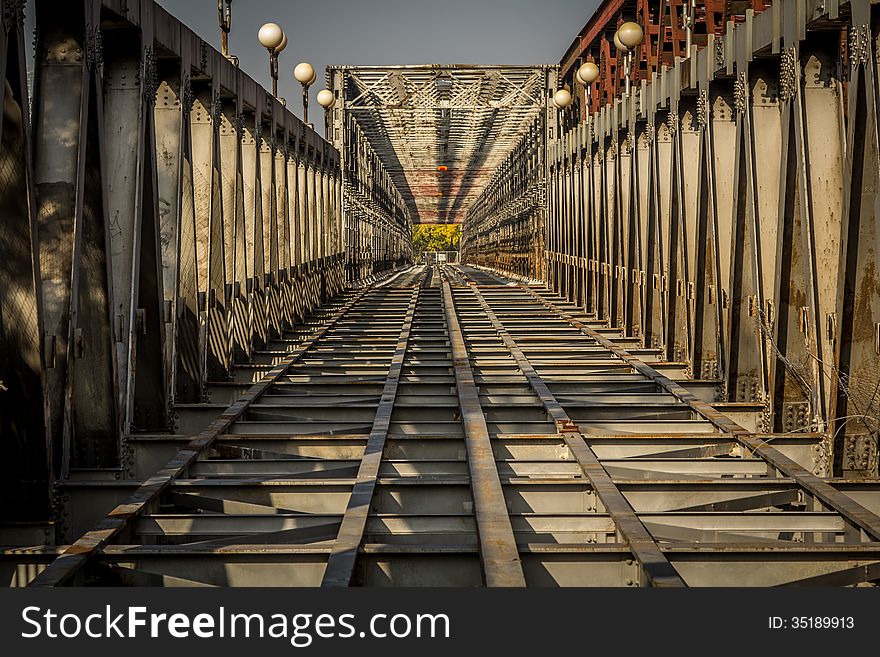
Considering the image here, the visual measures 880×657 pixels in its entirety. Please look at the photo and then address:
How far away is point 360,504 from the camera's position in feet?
29.4

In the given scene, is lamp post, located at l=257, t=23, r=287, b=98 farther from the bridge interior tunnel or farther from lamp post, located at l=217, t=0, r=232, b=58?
the bridge interior tunnel

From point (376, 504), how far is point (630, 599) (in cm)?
443

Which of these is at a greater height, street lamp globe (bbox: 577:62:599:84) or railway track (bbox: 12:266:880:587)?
street lamp globe (bbox: 577:62:599:84)

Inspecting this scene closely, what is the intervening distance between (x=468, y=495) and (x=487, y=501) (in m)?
0.56

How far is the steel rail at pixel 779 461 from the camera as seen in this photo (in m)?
8.48

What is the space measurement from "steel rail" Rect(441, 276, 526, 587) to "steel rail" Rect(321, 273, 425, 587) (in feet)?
2.54

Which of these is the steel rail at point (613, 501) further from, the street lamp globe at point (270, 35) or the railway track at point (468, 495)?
the street lamp globe at point (270, 35)

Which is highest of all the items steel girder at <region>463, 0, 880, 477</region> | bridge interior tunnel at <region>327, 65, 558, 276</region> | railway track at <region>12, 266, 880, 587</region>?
bridge interior tunnel at <region>327, 65, 558, 276</region>

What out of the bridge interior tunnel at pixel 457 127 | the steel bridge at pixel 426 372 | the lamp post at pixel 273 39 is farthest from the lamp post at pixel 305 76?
the bridge interior tunnel at pixel 457 127

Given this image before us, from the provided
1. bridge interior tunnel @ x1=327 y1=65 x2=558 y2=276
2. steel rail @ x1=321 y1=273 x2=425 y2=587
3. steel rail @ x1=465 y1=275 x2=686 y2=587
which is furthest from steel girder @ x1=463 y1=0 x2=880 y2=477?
bridge interior tunnel @ x1=327 y1=65 x2=558 y2=276

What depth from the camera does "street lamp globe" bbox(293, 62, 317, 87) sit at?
30562mm

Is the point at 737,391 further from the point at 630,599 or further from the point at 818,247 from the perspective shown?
the point at 630,599

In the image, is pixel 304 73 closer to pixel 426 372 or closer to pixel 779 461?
pixel 426 372

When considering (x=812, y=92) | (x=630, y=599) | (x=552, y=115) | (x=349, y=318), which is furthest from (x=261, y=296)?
(x=552, y=115)
